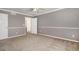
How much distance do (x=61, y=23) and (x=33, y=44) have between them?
2.29ft

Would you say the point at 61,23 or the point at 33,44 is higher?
the point at 61,23

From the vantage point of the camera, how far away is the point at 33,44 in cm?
243

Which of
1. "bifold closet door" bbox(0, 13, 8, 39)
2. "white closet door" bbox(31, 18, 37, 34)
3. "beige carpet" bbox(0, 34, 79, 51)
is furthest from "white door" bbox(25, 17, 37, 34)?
"bifold closet door" bbox(0, 13, 8, 39)

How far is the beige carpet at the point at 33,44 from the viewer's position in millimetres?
2410

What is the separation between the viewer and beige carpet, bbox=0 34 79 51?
2410mm

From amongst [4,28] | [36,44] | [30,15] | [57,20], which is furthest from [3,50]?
[57,20]

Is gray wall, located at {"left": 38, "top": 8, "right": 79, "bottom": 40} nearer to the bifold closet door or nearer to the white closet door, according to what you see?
the white closet door

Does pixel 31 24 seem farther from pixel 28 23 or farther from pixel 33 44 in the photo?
pixel 33 44

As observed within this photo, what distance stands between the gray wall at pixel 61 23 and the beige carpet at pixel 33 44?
160mm

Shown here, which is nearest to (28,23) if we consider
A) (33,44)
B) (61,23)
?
(33,44)

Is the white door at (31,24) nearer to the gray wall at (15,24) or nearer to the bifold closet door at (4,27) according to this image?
the gray wall at (15,24)

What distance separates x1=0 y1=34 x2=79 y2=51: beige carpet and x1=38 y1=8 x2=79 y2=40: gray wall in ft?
0.53
